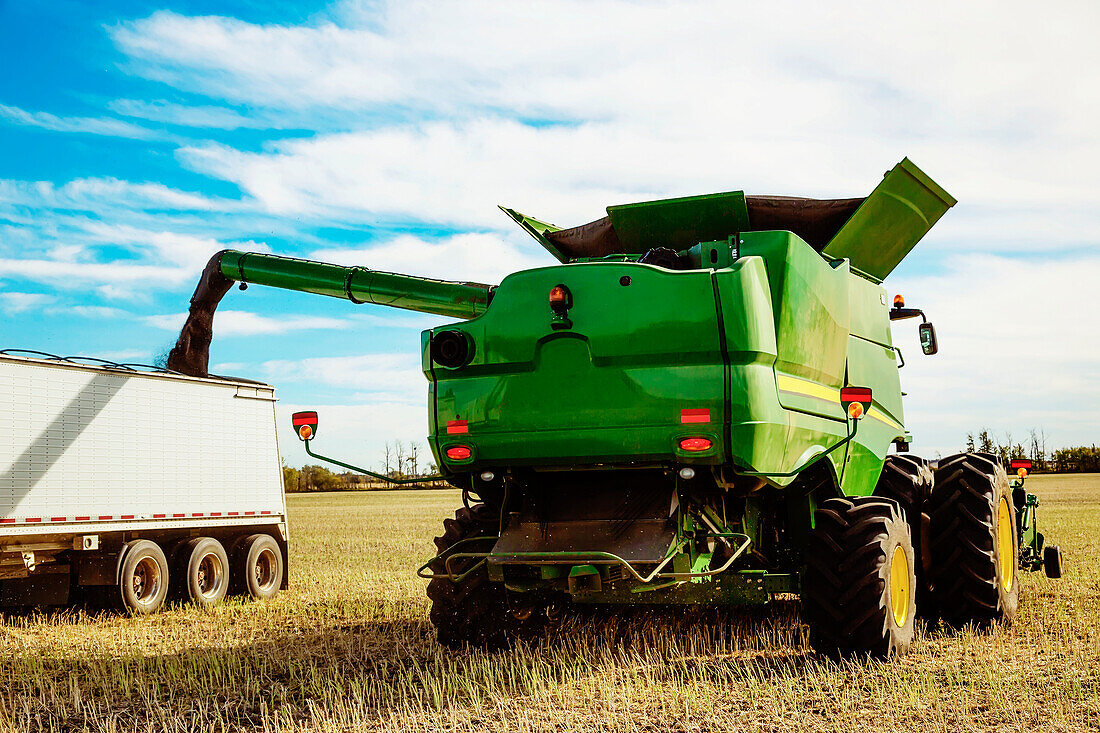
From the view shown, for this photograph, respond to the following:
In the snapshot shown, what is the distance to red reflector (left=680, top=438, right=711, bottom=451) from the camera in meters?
7.07

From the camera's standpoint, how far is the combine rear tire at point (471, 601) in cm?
849

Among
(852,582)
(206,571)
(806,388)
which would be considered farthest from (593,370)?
(206,571)

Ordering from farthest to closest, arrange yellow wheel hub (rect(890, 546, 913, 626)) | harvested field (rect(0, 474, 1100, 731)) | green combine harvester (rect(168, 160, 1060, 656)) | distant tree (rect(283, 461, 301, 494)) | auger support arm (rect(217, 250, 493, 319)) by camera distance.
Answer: distant tree (rect(283, 461, 301, 494)) → auger support arm (rect(217, 250, 493, 319)) → yellow wheel hub (rect(890, 546, 913, 626)) → green combine harvester (rect(168, 160, 1060, 656)) → harvested field (rect(0, 474, 1100, 731))

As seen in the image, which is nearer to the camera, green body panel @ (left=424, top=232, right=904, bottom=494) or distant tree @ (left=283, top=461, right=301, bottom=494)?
green body panel @ (left=424, top=232, right=904, bottom=494)

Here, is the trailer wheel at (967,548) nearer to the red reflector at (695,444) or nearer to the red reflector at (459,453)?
the red reflector at (695,444)

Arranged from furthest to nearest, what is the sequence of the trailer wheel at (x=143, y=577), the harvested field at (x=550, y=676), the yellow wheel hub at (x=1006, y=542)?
the trailer wheel at (x=143, y=577), the yellow wheel hub at (x=1006, y=542), the harvested field at (x=550, y=676)

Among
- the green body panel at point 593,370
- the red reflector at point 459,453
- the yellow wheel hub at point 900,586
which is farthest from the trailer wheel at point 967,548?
the red reflector at point 459,453

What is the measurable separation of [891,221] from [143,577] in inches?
358

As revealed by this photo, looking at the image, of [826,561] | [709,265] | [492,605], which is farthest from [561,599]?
[709,265]

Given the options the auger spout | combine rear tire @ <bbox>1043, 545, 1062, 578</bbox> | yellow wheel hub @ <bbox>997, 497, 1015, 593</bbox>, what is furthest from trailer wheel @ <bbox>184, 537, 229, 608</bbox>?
combine rear tire @ <bbox>1043, 545, 1062, 578</bbox>

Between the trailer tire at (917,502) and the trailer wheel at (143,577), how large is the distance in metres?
8.03

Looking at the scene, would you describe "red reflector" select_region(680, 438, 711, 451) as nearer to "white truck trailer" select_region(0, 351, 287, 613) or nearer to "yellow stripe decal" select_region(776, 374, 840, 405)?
"yellow stripe decal" select_region(776, 374, 840, 405)

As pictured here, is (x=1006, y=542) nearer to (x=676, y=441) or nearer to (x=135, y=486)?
(x=676, y=441)

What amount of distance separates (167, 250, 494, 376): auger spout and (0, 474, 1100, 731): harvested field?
3.93 meters
